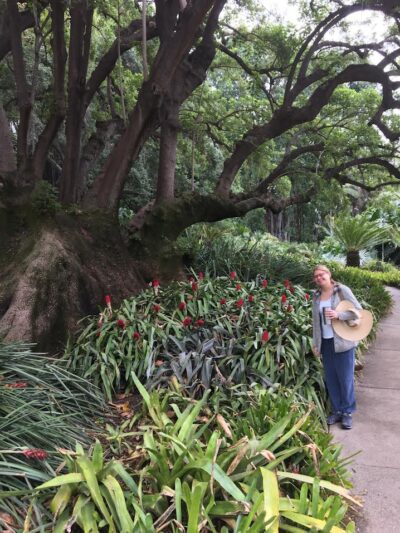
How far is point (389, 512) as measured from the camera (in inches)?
116

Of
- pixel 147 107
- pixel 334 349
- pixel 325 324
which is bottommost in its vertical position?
pixel 334 349

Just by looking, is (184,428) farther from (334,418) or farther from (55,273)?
(55,273)

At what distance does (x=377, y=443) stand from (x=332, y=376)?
2.30 feet

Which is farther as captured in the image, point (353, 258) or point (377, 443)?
point (353, 258)

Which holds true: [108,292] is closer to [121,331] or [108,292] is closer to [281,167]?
[121,331]

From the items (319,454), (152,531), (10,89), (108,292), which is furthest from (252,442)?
(10,89)

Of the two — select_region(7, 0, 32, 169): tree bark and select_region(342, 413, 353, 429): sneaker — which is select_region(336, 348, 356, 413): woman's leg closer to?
select_region(342, 413, 353, 429): sneaker

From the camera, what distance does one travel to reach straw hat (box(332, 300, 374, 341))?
410 centimetres

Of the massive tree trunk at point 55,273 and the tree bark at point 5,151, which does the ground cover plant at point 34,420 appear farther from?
the tree bark at point 5,151

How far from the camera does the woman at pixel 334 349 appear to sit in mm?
4211

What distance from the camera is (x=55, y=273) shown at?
5629mm

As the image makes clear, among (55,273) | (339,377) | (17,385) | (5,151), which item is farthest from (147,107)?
(339,377)

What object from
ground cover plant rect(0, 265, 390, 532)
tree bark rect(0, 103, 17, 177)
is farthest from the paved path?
tree bark rect(0, 103, 17, 177)

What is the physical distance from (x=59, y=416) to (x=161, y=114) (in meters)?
5.04
